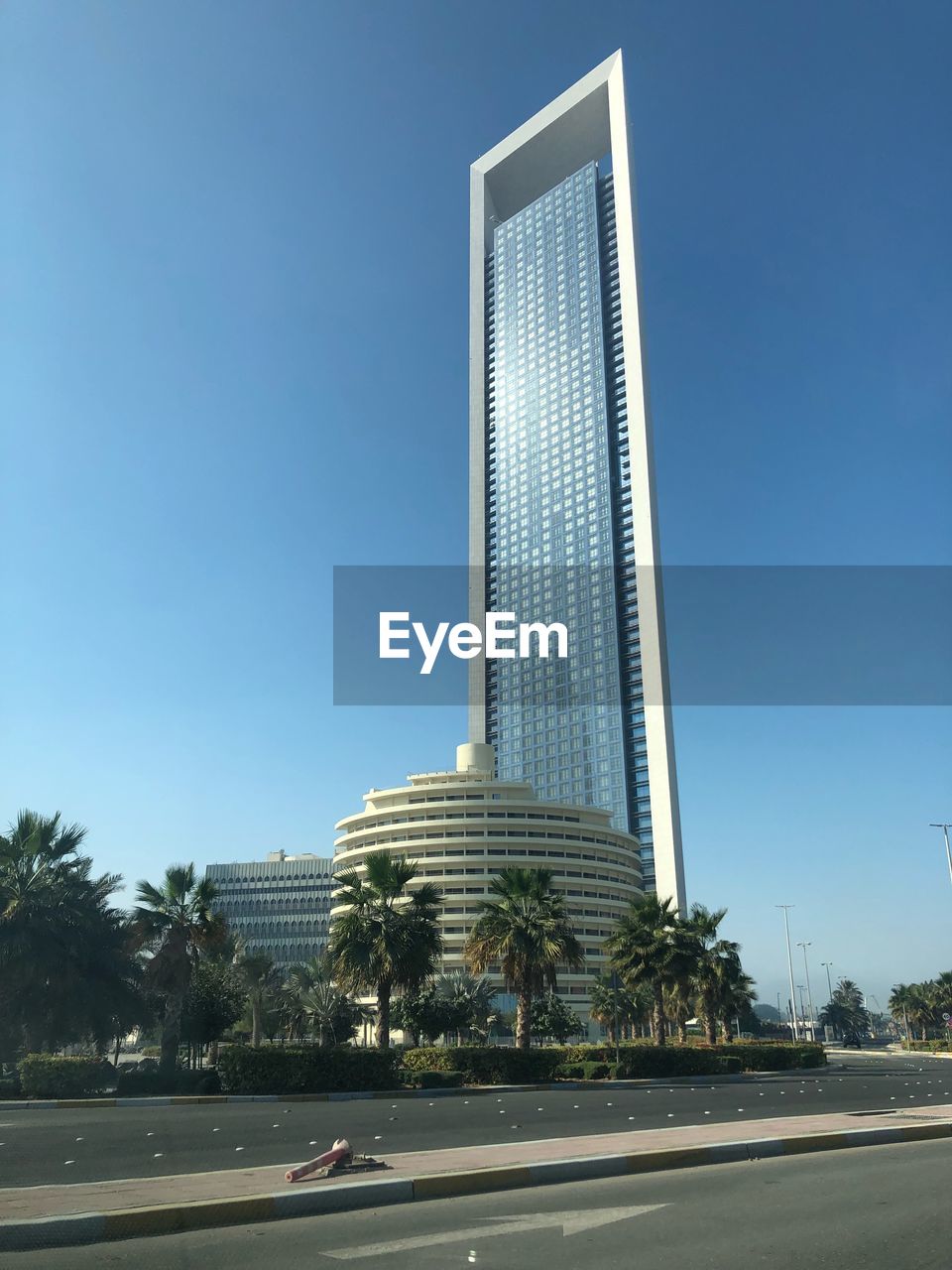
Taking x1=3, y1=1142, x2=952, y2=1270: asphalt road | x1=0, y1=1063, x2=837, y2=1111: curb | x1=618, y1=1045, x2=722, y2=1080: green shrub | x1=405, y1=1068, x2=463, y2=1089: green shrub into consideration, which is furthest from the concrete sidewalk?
x1=618, y1=1045, x2=722, y2=1080: green shrub

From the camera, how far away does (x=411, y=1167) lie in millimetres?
12117

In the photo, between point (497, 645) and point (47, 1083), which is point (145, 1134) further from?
point (497, 645)

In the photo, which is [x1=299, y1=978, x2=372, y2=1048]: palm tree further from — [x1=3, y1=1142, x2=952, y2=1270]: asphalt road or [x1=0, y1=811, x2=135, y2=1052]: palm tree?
[x1=3, y1=1142, x2=952, y2=1270]: asphalt road

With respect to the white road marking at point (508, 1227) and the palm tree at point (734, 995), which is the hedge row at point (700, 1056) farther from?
the white road marking at point (508, 1227)

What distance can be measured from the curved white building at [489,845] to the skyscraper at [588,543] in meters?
32.8

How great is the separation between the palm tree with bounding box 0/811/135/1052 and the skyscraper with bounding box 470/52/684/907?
121 meters

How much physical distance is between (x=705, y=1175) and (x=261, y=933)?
156009 mm

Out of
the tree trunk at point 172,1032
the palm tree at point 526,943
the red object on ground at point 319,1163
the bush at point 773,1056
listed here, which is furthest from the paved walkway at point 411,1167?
the bush at point 773,1056

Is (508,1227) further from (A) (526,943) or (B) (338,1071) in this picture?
(A) (526,943)

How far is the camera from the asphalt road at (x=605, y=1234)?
7.96m

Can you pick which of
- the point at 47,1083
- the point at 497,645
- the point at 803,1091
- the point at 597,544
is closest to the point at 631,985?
the point at 803,1091

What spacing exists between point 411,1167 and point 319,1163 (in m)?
1.32

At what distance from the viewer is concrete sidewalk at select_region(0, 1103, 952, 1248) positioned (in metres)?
9.06

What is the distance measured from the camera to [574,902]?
114 meters
